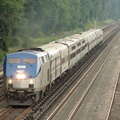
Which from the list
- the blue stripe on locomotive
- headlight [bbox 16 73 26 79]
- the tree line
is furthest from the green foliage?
Answer: headlight [bbox 16 73 26 79]

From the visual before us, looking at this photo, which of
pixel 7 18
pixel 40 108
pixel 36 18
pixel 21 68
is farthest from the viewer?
pixel 36 18

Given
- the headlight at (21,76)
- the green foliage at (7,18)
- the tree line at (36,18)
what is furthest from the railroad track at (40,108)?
the tree line at (36,18)

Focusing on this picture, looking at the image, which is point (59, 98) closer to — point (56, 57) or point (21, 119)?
point (56, 57)

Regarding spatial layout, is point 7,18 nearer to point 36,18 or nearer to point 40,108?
point 36,18

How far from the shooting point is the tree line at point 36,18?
134 ft

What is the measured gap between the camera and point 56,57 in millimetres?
23547

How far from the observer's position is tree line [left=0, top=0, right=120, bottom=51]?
134 ft

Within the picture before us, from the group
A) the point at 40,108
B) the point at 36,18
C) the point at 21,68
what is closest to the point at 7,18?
the point at 36,18

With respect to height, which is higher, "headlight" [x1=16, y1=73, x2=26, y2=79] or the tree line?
the tree line

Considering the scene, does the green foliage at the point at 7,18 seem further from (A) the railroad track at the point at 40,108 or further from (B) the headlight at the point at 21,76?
(B) the headlight at the point at 21,76

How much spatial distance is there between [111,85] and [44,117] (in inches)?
423

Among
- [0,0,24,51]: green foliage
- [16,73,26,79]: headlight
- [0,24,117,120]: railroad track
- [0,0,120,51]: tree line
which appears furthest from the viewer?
[0,0,120,51]: tree line

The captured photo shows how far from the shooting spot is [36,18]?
55344 mm

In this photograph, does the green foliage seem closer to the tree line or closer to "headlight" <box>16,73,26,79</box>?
the tree line
